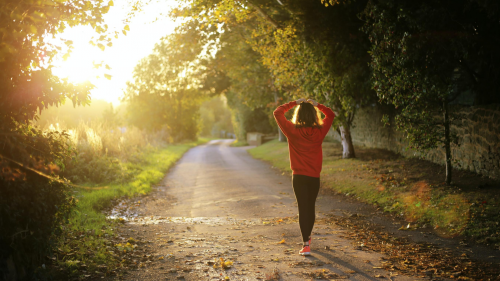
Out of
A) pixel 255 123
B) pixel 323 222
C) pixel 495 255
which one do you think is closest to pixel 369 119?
pixel 323 222

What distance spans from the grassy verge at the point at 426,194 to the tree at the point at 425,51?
99cm

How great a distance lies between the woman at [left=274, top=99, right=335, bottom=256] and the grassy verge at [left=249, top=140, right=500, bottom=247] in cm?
291

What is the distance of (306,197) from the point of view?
6242 millimetres

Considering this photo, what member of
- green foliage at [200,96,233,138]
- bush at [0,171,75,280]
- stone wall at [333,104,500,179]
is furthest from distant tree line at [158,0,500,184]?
green foliage at [200,96,233,138]

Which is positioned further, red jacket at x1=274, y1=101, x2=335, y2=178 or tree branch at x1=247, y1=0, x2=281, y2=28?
tree branch at x1=247, y1=0, x2=281, y2=28

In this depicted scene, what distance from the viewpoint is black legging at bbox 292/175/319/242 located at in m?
6.18

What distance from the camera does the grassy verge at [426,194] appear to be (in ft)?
24.6

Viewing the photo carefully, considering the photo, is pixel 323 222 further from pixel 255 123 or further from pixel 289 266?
pixel 255 123

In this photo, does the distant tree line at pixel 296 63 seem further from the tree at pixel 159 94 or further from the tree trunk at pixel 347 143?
the tree at pixel 159 94

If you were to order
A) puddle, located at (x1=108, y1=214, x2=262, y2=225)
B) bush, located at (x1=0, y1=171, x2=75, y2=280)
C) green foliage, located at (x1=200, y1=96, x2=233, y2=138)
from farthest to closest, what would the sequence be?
green foliage, located at (x1=200, y1=96, x2=233, y2=138) → puddle, located at (x1=108, y1=214, x2=262, y2=225) → bush, located at (x1=0, y1=171, x2=75, y2=280)

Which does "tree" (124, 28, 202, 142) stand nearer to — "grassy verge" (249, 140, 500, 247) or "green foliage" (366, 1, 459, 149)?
"grassy verge" (249, 140, 500, 247)

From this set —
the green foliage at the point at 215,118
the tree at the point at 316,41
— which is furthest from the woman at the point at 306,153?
the green foliage at the point at 215,118

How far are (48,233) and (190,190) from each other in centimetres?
928

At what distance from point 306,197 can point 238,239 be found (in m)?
1.58
